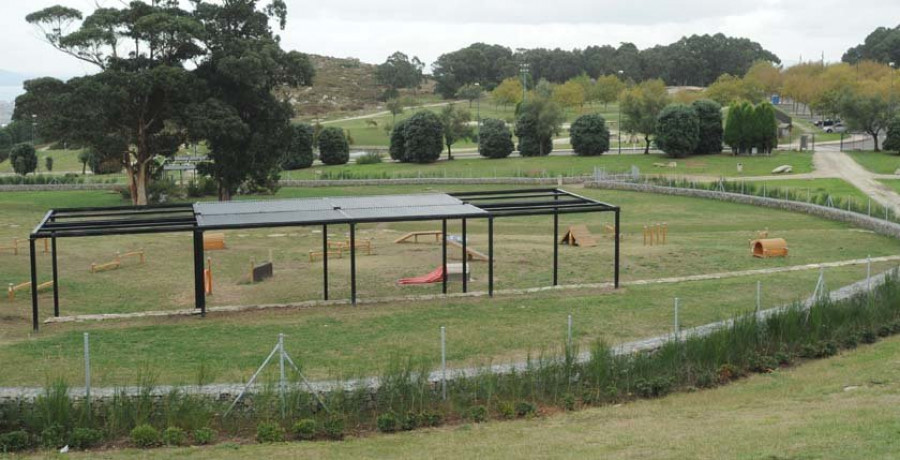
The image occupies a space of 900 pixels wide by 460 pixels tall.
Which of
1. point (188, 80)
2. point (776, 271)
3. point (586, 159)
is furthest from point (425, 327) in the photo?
point (586, 159)

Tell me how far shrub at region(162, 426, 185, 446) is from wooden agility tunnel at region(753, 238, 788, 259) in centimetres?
2168

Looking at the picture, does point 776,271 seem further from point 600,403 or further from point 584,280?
point 600,403

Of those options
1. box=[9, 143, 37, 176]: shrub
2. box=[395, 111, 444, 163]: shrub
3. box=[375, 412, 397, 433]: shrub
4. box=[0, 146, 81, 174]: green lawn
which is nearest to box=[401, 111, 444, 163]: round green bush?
box=[395, 111, 444, 163]: shrub

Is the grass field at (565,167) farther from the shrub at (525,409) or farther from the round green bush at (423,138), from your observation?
the shrub at (525,409)

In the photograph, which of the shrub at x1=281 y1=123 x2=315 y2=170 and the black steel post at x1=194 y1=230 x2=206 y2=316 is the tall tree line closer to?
the shrub at x1=281 y1=123 x2=315 y2=170

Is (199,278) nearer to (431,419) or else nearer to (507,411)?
(431,419)

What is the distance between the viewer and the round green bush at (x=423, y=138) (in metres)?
69.8

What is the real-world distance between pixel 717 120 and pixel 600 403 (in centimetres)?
5707

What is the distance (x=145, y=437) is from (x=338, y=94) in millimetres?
158801

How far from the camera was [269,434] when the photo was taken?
13.4 m

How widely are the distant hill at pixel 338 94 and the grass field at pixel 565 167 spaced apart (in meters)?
74.3

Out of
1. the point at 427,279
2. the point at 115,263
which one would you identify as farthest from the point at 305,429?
the point at 115,263

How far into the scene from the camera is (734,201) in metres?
46.1

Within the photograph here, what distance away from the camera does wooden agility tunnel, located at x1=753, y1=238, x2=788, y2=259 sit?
98.2 feet
